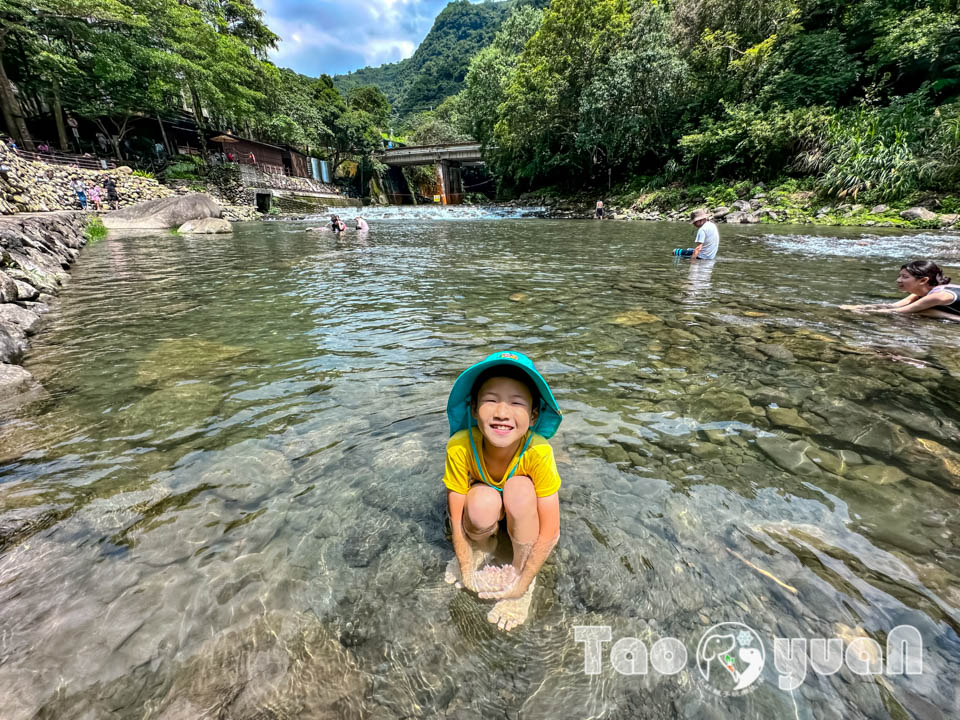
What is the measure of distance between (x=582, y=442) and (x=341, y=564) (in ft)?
6.26

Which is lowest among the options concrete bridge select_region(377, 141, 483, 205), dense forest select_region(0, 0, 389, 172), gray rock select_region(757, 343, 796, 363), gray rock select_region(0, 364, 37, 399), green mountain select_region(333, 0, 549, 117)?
gray rock select_region(757, 343, 796, 363)

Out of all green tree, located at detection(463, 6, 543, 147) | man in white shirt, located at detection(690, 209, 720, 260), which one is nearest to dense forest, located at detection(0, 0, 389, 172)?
green tree, located at detection(463, 6, 543, 147)

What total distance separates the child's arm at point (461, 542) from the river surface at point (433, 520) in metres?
0.10

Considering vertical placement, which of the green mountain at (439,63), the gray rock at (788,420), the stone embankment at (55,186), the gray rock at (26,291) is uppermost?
the green mountain at (439,63)

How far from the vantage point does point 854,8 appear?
76.9ft

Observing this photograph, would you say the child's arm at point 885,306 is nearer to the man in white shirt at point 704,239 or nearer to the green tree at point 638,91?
the man in white shirt at point 704,239

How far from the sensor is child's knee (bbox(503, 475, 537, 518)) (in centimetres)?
206

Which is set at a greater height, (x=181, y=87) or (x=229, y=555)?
(x=181, y=87)

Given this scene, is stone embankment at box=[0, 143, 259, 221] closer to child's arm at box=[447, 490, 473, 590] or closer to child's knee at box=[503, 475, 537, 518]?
child's arm at box=[447, 490, 473, 590]

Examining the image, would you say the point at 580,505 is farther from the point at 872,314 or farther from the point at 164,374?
the point at 872,314

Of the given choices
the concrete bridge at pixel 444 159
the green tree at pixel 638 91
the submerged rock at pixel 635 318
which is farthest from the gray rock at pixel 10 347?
the concrete bridge at pixel 444 159

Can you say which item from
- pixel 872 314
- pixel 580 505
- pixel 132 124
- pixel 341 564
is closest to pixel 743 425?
pixel 580 505

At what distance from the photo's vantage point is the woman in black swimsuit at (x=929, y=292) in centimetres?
569

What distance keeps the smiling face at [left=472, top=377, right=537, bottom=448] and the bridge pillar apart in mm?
55811
